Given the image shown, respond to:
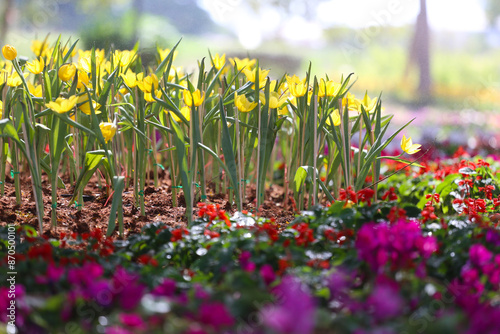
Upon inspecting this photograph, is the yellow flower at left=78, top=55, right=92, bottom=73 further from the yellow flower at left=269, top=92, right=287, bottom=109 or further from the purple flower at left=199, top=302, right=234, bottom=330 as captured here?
the purple flower at left=199, top=302, right=234, bottom=330

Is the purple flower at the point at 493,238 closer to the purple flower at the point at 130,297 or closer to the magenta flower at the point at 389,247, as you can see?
the magenta flower at the point at 389,247

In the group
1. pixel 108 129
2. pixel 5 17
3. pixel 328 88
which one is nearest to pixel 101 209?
pixel 108 129

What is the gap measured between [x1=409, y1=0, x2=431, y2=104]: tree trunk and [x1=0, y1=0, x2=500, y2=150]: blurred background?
3 cm

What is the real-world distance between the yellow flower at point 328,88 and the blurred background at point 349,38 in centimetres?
687

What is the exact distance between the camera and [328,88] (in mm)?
2023

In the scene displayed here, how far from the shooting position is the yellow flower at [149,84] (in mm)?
1796

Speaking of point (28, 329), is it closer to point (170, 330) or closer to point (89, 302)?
point (89, 302)

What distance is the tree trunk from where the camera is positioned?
38.0 ft

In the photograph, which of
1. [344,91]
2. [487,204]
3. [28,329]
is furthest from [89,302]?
[487,204]

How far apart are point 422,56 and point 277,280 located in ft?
40.0

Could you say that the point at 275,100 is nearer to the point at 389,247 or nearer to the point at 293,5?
the point at 389,247

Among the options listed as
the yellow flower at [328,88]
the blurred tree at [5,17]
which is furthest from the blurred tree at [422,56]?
the yellow flower at [328,88]

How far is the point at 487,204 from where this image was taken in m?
2.13

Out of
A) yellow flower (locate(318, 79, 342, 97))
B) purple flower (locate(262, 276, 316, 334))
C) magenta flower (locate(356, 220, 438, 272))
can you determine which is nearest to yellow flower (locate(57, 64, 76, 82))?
yellow flower (locate(318, 79, 342, 97))
